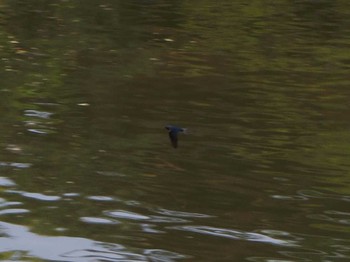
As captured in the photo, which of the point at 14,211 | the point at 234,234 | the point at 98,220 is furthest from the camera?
the point at 14,211

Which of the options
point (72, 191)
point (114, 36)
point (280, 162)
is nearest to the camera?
point (72, 191)

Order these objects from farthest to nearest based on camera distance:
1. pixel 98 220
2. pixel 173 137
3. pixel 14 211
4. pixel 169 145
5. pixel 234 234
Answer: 1. pixel 169 145
2. pixel 173 137
3. pixel 14 211
4. pixel 98 220
5. pixel 234 234

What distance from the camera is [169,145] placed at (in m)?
8.64

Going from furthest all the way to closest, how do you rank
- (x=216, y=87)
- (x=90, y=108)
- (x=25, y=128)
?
(x=216, y=87) < (x=90, y=108) < (x=25, y=128)

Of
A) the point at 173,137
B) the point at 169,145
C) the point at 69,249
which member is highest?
the point at 173,137

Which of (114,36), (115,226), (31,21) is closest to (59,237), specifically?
(115,226)

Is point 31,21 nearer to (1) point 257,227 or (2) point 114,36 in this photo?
(2) point 114,36

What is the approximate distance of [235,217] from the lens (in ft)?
23.0

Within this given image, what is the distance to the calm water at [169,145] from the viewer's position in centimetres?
664

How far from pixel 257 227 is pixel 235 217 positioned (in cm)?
23

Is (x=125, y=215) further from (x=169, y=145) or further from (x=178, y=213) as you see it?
(x=169, y=145)

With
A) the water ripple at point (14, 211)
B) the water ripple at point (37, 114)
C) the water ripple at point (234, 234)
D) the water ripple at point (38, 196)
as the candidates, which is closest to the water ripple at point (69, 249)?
the water ripple at point (14, 211)

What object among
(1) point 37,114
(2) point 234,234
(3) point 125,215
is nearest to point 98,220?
(3) point 125,215

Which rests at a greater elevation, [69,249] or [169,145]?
[169,145]
